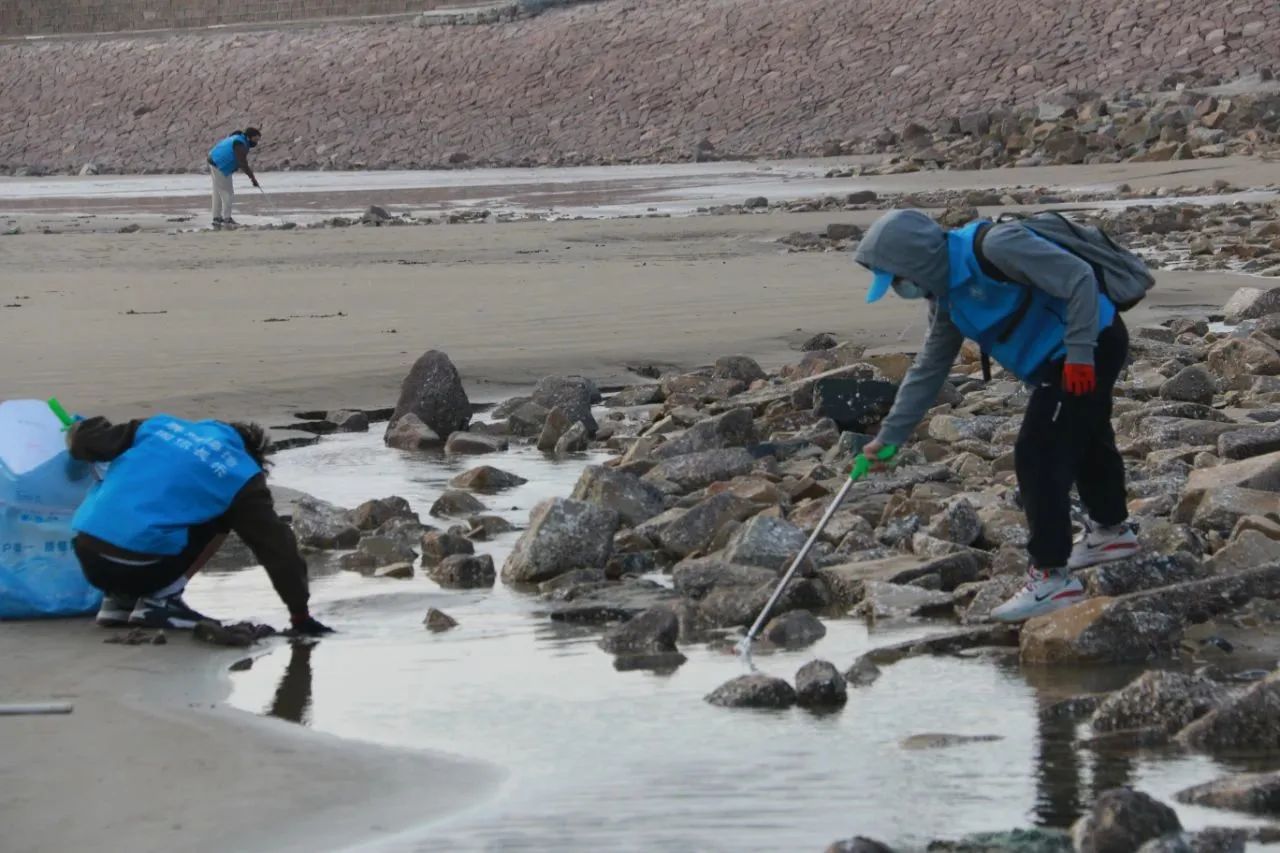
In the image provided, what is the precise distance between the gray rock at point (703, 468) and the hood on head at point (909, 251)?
2.50 meters

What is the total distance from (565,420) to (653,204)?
18162 millimetres

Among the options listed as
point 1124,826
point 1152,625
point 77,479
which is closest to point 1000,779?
point 1124,826

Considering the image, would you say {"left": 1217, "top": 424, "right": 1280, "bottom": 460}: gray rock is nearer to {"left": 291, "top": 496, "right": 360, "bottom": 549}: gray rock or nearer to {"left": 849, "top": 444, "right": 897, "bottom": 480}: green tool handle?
{"left": 849, "top": 444, "right": 897, "bottom": 480}: green tool handle

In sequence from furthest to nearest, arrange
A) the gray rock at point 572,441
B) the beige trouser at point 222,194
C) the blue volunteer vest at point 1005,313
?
the beige trouser at point 222,194, the gray rock at point 572,441, the blue volunteer vest at point 1005,313

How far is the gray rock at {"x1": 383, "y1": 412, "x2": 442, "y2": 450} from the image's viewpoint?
10.4 meters

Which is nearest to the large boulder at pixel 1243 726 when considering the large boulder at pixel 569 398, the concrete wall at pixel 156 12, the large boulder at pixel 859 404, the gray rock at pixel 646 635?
the gray rock at pixel 646 635

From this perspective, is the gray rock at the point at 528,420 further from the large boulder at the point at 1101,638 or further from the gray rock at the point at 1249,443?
the large boulder at the point at 1101,638

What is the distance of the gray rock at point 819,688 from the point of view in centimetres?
550

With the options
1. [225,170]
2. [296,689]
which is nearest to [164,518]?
[296,689]

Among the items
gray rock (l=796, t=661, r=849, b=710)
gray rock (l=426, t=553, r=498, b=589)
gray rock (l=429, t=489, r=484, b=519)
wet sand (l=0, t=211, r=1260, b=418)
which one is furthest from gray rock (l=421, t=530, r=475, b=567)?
wet sand (l=0, t=211, r=1260, b=418)

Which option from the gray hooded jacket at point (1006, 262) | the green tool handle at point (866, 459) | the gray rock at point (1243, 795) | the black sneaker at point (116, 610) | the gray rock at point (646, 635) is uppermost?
the gray hooded jacket at point (1006, 262)

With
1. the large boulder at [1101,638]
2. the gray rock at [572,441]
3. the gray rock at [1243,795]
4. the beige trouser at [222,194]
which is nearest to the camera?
the gray rock at [1243,795]

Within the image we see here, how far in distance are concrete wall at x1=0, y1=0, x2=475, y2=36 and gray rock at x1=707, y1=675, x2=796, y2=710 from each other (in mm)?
61211

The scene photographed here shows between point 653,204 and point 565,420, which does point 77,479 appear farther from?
point 653,204
